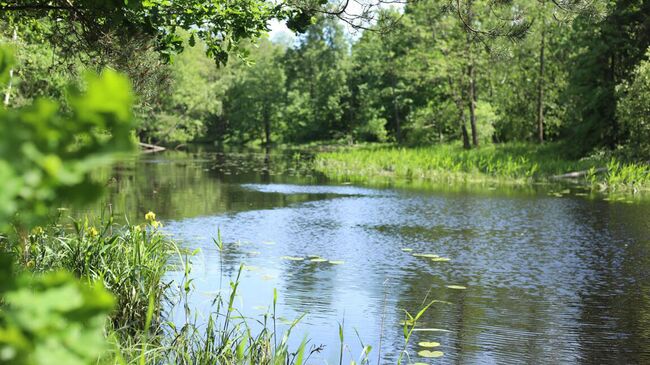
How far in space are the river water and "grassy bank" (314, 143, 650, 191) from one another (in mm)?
2391

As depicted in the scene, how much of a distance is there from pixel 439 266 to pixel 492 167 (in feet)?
48.5

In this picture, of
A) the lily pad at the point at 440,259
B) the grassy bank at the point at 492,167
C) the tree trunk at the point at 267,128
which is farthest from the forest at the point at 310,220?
Answer: the tree trunk at the point at 267,128

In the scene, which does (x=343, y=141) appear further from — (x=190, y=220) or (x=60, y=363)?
(x=60, y=363)

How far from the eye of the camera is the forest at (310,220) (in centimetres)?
92

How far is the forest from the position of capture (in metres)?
0.92

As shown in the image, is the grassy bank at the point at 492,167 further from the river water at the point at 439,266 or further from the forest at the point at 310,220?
the river water at the point at 439,266

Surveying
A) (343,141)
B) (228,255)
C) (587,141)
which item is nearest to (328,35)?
(343,141)

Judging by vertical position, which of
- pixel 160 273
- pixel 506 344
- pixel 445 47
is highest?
pixel 445 47

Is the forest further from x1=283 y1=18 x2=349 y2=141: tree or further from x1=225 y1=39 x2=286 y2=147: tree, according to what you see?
x1=225 y1=39 x2=286 y2=147: tree

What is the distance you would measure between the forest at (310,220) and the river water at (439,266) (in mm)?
47

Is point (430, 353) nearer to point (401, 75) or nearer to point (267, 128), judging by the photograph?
point (401, 75)

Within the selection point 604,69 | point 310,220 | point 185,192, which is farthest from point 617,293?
point 604,69

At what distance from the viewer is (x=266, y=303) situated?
7.37 metres

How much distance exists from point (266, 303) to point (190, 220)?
6347 mm
